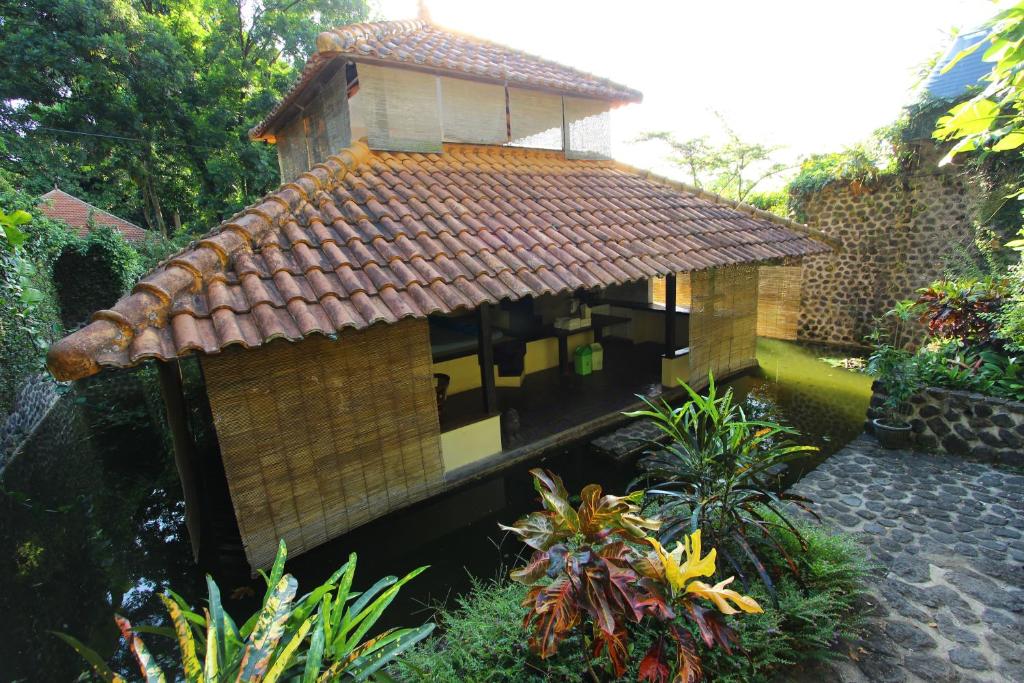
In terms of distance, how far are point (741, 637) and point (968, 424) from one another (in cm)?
499

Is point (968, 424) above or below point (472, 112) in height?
below

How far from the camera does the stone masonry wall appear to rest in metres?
9.20

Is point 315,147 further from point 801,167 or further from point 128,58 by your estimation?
point 128,58

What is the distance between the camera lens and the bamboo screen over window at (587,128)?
807 centimetres

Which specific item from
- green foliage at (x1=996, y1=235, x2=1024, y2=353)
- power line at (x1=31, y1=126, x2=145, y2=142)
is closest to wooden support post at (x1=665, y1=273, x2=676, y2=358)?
green foliage at (x1=996, y1=235, x2=1024, y2=353)

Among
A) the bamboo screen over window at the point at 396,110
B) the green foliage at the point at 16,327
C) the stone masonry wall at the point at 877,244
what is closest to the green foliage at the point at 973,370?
the stone masonry wall at the point at 877,244

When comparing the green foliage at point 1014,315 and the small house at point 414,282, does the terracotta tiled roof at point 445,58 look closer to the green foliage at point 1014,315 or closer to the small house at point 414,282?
the small house at point 414,282

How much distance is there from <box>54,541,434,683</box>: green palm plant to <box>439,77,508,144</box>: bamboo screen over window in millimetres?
6206

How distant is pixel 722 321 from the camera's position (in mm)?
8320

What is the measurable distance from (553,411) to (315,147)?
605 centimetres

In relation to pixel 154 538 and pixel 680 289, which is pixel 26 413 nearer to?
pixel 154 538

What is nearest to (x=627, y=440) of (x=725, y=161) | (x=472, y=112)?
(x=472, y=112)

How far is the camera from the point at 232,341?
10.0 ft

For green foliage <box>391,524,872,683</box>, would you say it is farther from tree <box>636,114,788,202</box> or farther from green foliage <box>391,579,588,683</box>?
tree <box>636,114,788,202</box>
